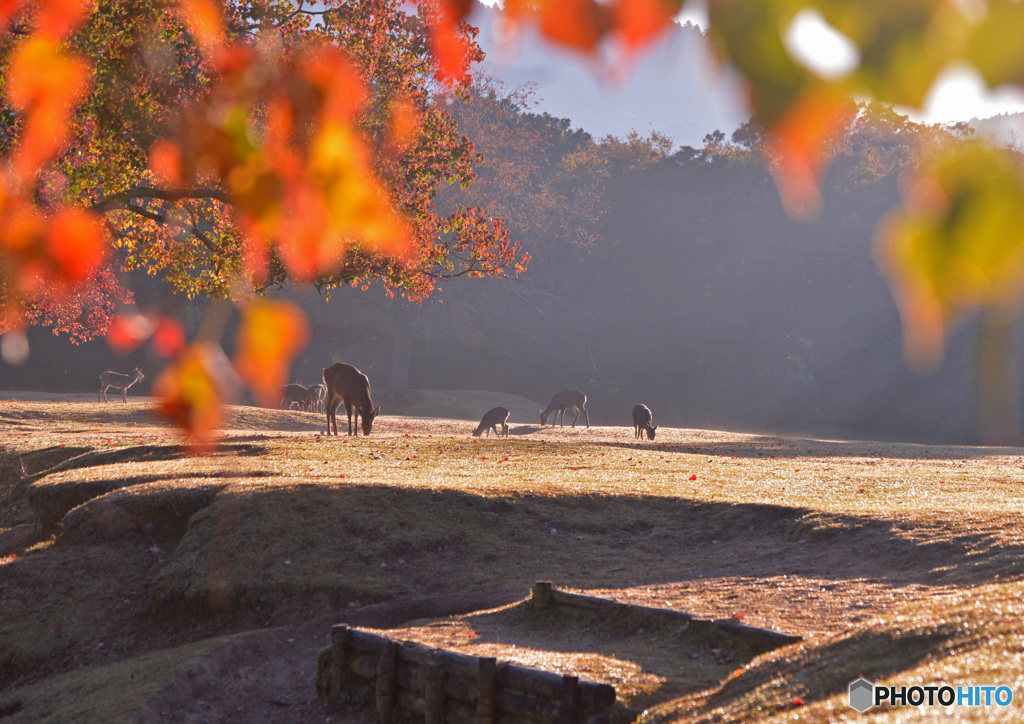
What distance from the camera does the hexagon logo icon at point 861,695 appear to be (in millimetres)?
3855

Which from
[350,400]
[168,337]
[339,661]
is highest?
[168,337]

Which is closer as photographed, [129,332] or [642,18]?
[642,18]

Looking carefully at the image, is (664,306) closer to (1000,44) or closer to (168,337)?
(168,337)

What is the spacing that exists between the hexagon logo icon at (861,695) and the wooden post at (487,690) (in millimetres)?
2631

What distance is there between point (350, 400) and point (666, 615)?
17.3 metres

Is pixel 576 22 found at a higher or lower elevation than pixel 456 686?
higher

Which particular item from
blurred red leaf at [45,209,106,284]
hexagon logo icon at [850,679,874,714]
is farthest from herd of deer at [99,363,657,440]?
hexagon logo icon at [850,679,874,714]

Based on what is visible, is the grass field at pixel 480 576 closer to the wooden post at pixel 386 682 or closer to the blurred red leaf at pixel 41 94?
the wooden post at pixel 386 682

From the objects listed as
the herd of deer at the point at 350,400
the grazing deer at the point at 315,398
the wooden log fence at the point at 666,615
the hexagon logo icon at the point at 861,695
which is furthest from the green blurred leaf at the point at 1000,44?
the grazing deer at the point at 315,398

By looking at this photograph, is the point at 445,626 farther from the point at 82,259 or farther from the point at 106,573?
the point at 82,259

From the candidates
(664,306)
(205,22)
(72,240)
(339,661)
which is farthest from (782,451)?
(664,306)

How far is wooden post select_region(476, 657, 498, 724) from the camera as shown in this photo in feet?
20.0

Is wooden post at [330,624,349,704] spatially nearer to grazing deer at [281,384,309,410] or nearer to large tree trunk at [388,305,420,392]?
grazing deer at [281,384,309,410]

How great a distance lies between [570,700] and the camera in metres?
5.74
